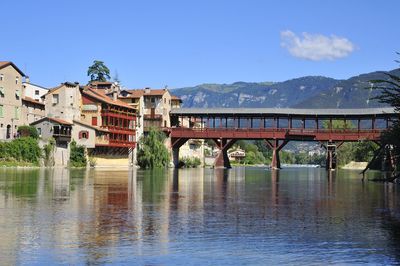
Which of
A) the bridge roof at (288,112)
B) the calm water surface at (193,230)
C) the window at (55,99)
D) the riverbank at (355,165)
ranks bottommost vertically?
the calm water surface at (193,230)

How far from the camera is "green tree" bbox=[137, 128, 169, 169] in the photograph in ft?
364

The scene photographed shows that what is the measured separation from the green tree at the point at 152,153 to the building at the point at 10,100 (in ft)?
65.3

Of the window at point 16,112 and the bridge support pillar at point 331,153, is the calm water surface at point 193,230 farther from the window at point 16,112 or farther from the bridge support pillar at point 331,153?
the bridge support pillar at point 331,153

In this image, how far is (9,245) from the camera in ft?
68.3

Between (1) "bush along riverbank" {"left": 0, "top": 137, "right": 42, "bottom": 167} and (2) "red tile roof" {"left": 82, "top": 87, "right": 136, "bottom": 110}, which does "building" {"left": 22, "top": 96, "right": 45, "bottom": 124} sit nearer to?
(2) "red tile roof" {"left": 82, "top": 87, "right": 136, "bottom": 110}

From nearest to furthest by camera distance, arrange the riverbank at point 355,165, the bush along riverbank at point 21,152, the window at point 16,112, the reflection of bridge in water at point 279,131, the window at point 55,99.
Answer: the bush along riverbank at point 21,152
the window at point 16,112
the window at point 55,99
the reflection of bridge in water at point 279,131
the riverbank at point 355,165

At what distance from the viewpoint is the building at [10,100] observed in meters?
97.8

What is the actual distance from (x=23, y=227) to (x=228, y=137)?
9525 centimetres

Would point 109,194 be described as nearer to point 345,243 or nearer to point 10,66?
point 345,243

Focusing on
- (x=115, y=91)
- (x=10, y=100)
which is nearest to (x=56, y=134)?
(x=10, y=100)

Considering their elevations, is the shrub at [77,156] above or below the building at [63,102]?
below

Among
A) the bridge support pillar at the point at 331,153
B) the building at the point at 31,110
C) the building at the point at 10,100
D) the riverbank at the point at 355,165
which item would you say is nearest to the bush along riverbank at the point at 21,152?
the building at the point at 10,100

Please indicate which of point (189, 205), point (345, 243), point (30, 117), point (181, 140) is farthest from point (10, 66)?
point (345, 243)

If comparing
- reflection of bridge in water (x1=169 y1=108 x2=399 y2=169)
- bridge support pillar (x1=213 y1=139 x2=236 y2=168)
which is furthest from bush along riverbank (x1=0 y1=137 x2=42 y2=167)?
bridge support pillar (x1=213 y1=139 x2=236 y2=168)
